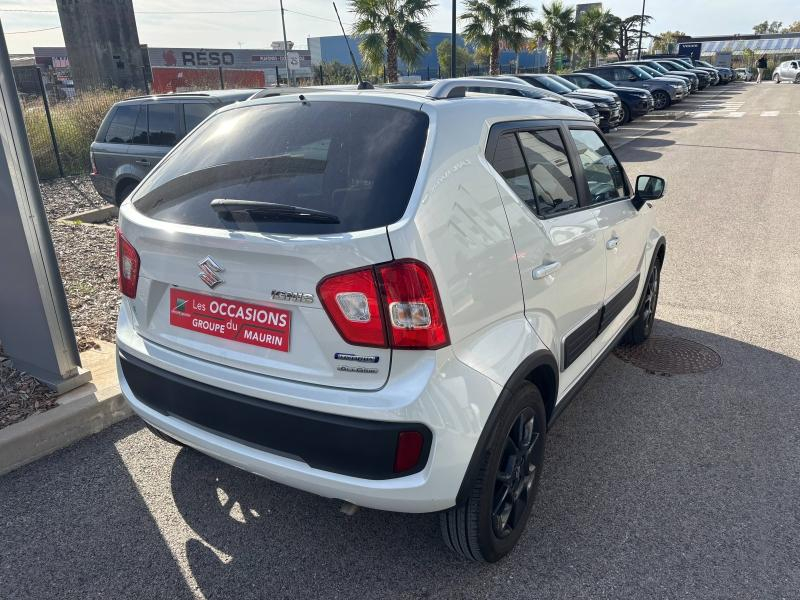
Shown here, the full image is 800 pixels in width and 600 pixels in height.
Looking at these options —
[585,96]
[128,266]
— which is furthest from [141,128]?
[585,96]

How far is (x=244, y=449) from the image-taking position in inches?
89.3

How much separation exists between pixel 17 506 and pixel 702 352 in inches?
174

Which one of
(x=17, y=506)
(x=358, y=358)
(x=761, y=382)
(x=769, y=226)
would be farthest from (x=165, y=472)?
(x=769, y=226)

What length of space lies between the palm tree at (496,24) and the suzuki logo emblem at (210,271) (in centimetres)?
3121

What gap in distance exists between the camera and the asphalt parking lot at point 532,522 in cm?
243

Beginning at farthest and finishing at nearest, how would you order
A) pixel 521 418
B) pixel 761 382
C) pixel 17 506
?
pixel 761 382, pixel 17 506, pixel 521 418

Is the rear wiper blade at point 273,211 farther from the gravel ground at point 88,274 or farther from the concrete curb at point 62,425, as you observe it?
the gravel ground at point 88,274

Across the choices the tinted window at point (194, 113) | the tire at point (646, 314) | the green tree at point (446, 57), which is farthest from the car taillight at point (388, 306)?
the green tree at point (446, 57)

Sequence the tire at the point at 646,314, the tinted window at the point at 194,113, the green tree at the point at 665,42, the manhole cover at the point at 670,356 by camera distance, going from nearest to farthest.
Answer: the manhole cover at the point at 670,356
the tire at the point at 646,314
the tinted window at the point at 194,113
the green tree at the point at 665,42

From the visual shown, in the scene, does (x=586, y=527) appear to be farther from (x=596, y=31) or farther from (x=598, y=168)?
(x=596, y=31)

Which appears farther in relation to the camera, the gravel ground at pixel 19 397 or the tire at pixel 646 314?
the tire at pixel 646 314

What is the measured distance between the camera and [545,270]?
257 cm

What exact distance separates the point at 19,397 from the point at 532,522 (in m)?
3.03

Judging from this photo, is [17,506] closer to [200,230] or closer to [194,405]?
[194,405]
